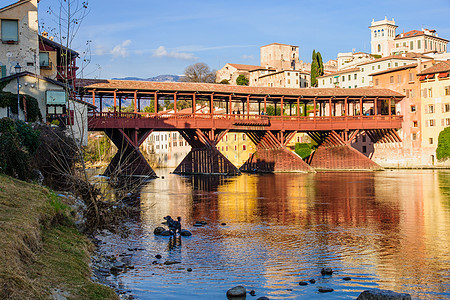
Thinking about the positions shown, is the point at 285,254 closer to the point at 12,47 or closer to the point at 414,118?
the point at 12,47

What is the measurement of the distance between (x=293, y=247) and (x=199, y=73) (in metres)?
117

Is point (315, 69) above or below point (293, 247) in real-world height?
above

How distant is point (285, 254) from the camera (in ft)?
55.5

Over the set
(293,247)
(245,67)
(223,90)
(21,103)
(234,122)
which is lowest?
(293,247)

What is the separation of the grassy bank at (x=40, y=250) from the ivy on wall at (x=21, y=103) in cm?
1419

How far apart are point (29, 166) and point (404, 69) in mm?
60465

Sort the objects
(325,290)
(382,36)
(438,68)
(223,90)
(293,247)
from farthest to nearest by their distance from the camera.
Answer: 1. (382,36)
2. (438,68)
3. (223,90)
4. (293,247)
5. (325,290)

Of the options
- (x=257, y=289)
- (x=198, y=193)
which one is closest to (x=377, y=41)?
(x=198, y=193)

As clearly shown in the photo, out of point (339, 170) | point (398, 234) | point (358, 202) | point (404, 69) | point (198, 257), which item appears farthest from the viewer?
point (404, 69)

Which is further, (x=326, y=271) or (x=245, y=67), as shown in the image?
(x=245, y=67)

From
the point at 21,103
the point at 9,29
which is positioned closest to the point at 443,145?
the point at 9,29

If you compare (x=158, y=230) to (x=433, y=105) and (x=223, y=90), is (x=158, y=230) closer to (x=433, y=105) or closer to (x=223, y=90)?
(x=223, y=90)

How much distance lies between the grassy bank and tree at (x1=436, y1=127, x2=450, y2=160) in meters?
55.7

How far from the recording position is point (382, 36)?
475 feet
